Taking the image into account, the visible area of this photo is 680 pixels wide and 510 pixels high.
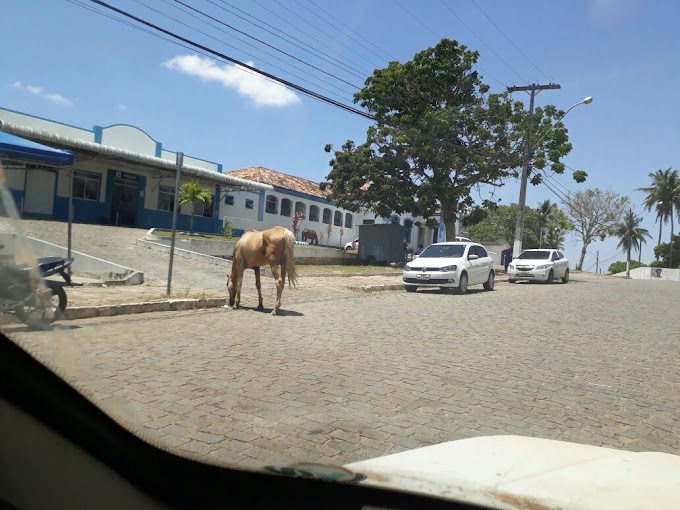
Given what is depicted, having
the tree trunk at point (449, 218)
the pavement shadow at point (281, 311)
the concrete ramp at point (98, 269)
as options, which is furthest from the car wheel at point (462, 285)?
the tree trunk at point (449, 218)

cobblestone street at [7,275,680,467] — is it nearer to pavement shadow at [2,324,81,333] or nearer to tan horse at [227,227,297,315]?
pavement shadow at [2,324,81,333]

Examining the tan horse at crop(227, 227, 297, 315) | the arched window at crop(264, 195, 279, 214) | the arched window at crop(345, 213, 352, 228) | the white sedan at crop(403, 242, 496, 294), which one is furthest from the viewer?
the arched window at crop(345, 213, 352, 228)

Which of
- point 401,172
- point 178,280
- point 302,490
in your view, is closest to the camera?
point 302,490

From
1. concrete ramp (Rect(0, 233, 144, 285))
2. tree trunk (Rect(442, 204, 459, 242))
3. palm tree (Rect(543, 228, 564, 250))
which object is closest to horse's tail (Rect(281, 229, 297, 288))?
concrete ramp (Rect(0, 233, 144, 285))

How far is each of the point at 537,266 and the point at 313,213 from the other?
19907 millimetres

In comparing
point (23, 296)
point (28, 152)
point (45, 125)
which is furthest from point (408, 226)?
point (23, 296)

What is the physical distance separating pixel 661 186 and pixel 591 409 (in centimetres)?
6845

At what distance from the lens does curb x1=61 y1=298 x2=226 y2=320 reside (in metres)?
8.55

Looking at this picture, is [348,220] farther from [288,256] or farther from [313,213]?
[288,256]

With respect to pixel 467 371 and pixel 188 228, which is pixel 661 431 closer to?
pixel 467 371

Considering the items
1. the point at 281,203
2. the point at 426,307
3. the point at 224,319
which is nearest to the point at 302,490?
the point at 224,319

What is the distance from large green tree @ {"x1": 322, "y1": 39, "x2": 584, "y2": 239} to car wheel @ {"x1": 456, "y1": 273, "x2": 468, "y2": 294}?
10994 mm

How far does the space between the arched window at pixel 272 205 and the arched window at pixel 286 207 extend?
0.64 m

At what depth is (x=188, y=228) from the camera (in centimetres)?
2941
